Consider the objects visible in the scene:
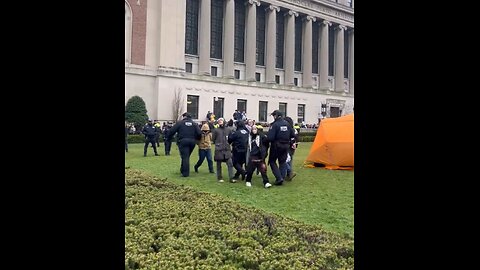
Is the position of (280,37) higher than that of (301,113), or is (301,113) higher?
(280,37)

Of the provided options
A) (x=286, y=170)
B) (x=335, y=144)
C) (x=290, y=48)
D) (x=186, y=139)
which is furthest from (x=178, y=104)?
(x=286, y=170)

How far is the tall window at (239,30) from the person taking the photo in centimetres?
4575

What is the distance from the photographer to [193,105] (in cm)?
4047

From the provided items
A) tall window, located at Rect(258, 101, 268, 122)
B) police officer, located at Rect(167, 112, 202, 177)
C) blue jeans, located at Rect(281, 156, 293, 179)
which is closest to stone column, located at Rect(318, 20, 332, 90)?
tall window, located at Rect(258, 101, 268, 122)

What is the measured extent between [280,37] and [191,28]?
41.8 feet

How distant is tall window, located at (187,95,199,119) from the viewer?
40031mm

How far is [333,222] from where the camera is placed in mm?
7227

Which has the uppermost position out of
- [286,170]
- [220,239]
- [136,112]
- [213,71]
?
[213,71]

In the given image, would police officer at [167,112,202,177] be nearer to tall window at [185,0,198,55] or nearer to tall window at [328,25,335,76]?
tall window at [185,0,198,55]

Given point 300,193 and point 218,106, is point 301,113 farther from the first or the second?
point 300,193

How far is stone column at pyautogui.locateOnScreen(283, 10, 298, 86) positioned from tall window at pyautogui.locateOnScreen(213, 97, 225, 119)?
1083 cm

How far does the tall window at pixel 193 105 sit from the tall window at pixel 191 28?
550cm
